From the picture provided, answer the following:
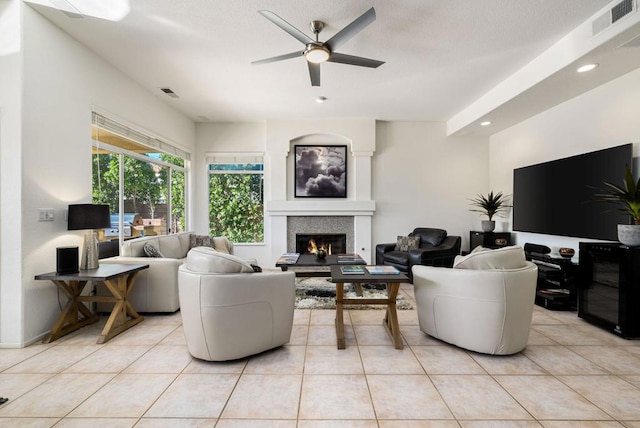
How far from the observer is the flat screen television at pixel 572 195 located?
11.0 feet

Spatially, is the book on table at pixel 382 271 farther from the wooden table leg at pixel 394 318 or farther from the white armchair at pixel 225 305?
the white armchair at pixel 225 305

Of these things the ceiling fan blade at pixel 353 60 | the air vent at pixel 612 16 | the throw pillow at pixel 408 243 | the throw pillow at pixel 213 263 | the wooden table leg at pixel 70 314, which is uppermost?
the air vent at pixel 612 16

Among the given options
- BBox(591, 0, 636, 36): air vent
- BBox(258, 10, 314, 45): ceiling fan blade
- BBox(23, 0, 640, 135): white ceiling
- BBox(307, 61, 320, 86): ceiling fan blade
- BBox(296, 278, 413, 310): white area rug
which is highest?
BBox(23, 0, 640, 135): white ceiling

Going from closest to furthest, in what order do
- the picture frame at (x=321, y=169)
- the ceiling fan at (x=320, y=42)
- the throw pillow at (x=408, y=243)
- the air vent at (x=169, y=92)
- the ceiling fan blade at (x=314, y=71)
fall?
1. the ceiling fan at (x=320, y=42)
2. the ceiling fan blade at (x=314, y=71)
3. the air vent at (x=169, y=92)
4. the throw pillow at (x=408, y=243)
5. the picture frame at (x=321, y=169)

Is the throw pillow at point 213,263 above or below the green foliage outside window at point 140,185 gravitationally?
below

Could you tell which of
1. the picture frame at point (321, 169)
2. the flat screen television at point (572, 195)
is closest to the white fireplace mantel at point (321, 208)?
the picture frame at point (321, 169)

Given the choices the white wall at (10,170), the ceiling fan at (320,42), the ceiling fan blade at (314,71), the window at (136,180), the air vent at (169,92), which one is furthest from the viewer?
the air vent at (169,92)

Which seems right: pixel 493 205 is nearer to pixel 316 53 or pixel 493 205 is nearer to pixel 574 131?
pixel 574 131

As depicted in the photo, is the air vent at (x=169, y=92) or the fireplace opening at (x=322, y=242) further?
the fireplace opening at (x=322, y=242)

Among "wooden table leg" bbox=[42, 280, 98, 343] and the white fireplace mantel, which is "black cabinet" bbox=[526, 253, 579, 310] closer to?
the white fireplace mantel

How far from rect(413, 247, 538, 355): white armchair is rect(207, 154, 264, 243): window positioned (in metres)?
4.34

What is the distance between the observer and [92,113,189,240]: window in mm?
3797

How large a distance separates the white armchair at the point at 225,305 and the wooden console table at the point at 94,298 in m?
0.98

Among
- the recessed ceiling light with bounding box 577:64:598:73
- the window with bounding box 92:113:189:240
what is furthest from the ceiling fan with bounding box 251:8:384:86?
the window with bounding box 92:113:189:240
